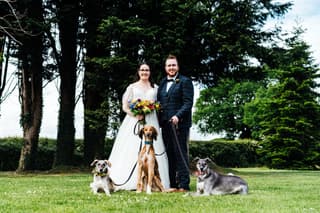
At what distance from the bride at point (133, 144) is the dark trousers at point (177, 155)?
0.82 ft

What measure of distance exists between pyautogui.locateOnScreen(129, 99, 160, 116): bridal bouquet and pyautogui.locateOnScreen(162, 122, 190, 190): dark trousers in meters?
0.41

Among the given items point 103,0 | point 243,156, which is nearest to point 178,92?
point 103,0

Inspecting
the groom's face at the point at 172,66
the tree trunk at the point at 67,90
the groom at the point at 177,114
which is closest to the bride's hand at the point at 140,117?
the groom at the point at 177,114

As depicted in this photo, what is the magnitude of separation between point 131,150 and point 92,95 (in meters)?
9.62

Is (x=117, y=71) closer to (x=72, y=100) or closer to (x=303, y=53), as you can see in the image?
(x=72, y=100)

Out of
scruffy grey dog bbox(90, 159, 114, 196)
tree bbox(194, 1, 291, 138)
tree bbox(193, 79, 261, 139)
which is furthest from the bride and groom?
tree bbox(193, 79, 261, 139)

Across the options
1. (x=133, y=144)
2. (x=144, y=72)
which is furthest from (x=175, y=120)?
(x=133, y=144)

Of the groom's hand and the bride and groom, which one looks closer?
the groom's hand

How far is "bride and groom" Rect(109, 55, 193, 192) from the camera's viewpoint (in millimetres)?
8945

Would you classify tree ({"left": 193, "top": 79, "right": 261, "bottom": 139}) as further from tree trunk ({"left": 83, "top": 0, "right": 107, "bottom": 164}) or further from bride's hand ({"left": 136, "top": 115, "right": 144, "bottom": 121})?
bride's hand ({"left": 136, "top": 115, "right": 144, "bottom": 121})

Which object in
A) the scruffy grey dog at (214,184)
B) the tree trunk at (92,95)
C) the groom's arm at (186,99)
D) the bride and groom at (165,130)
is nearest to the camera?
the scruffy grey dog at (214,184)

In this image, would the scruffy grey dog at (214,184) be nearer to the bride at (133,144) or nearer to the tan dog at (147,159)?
the tan dog at (147,159)

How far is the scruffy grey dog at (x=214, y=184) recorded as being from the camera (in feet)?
27.3

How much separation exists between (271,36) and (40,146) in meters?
11.0
